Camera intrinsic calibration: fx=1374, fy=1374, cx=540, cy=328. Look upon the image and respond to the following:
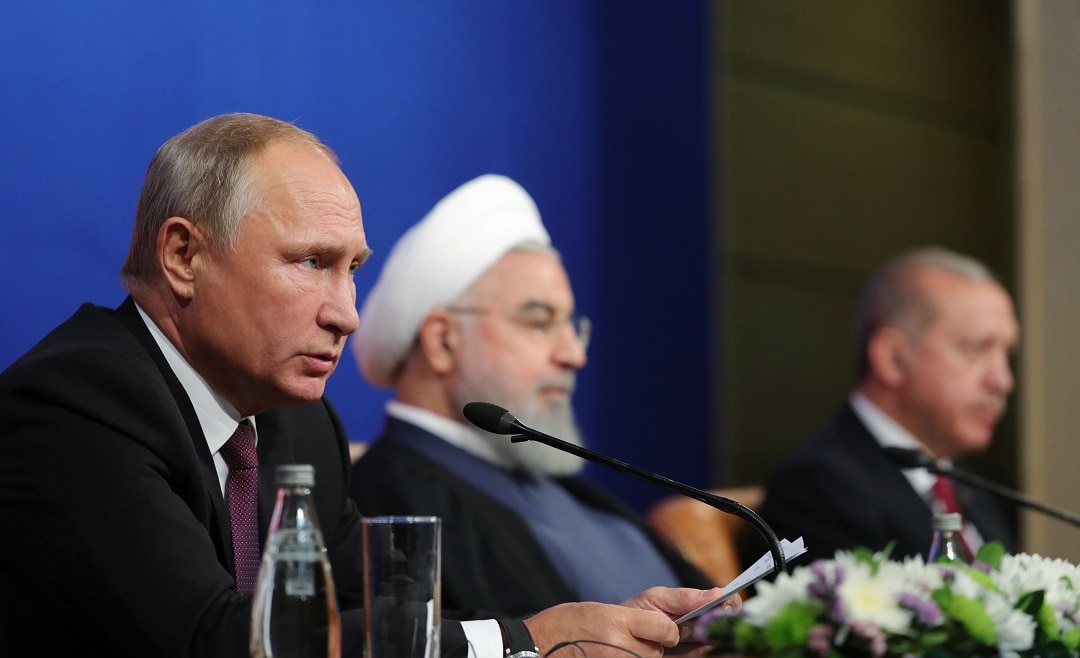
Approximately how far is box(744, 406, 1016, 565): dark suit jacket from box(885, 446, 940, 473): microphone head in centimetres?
94

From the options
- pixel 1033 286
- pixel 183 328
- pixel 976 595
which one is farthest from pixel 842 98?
pixel 976 595

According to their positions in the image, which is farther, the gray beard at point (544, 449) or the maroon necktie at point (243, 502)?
the gray beard at point (544, 449)

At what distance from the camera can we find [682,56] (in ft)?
14.6

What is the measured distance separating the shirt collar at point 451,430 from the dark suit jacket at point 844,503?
0.83 metres

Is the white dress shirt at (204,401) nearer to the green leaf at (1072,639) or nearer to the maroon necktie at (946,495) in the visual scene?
the green leaf at (1072,639)

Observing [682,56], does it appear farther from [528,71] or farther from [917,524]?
[917,524]

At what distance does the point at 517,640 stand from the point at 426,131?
204 centimetres

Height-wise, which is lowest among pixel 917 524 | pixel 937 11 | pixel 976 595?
pixel 917 524

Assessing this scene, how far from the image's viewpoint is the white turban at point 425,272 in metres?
3.25

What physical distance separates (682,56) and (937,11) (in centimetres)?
141

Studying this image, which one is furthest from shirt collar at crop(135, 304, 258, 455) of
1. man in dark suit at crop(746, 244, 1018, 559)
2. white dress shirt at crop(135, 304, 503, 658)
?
man in dark suit at crop(746, 244, 1018, 559)

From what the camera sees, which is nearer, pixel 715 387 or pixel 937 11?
pixel 715 387

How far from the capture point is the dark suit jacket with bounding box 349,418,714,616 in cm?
283

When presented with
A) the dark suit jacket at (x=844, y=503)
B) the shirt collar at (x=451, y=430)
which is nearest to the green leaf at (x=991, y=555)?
the shirt collar at (x=451, y=430)
